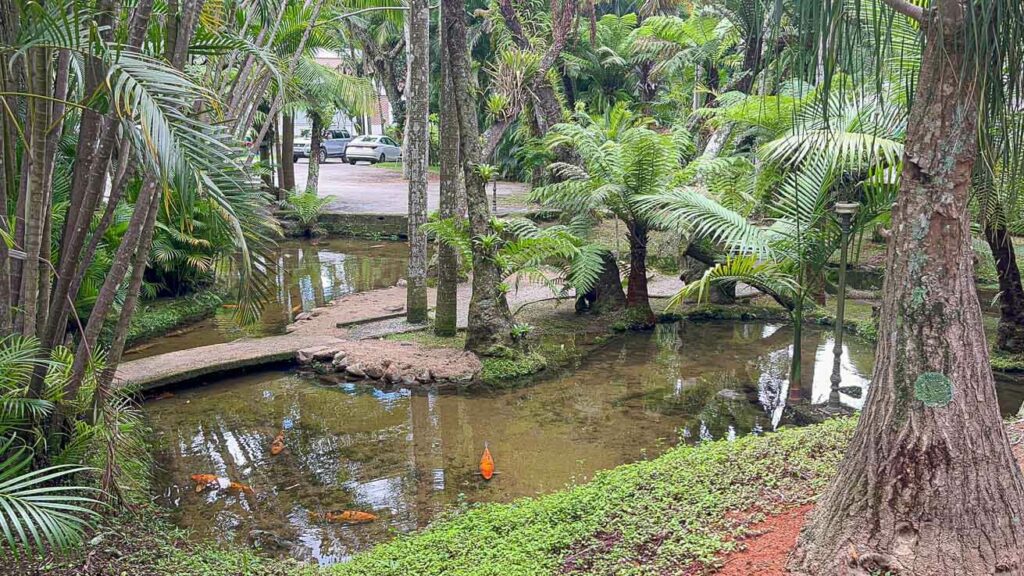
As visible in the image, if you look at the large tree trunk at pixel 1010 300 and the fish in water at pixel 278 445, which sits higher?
the large tree trunk at pixel 1010 300

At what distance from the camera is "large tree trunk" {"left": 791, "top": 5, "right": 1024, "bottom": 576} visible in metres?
3.04

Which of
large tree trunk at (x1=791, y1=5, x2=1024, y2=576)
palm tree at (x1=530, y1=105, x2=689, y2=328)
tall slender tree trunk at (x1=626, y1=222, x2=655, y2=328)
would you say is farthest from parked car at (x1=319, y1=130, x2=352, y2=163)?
large tree trunk at (x1=791, y1=5, x2=1024, y2=576)

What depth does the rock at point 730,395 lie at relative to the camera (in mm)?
7838

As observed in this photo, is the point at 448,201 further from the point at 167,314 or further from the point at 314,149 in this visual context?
the point at 314,149

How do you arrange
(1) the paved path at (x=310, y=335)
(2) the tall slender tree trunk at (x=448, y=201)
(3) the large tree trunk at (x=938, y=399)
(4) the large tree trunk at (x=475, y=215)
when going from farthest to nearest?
1. (2) the tall slender tree trunk at (x=448, y=201)
2. (4) the large tree trunk at (x=475, y=215)
3. (1) the paved path at (x=310, y=335)
4. (3) the large tree trunk at (x=938, y=399)

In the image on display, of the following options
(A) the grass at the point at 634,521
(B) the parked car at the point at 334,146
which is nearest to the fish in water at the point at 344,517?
(A) the grass at the point at 634,521

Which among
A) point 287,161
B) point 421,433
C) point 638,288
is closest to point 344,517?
point 421,433

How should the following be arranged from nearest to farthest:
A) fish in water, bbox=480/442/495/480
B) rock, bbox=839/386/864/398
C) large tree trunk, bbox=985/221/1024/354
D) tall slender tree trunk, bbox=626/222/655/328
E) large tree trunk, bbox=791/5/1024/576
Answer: large tree trunk, bbox=791/5/1024/576 < fish in water, bbox=480/442/495/480 < rock, bbox=839/386/864/398 < large tree trunk, bbox=985/221/1024/354 < tall slender tree trunk, bbox=626/222/655/328

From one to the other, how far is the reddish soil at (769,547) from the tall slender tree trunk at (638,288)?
6.53 meters

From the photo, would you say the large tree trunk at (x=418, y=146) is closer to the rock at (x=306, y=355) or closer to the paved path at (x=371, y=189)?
the rock at (x=306, y=355)

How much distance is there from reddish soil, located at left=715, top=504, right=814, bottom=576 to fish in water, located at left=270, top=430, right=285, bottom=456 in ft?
13.2

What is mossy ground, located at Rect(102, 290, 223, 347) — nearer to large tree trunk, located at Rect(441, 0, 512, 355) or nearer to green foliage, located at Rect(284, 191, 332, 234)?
large tree trunk, located at Rect(441, 0, 512, 355)

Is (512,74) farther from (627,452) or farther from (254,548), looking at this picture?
(254,548)

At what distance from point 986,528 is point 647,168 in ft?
23.3
